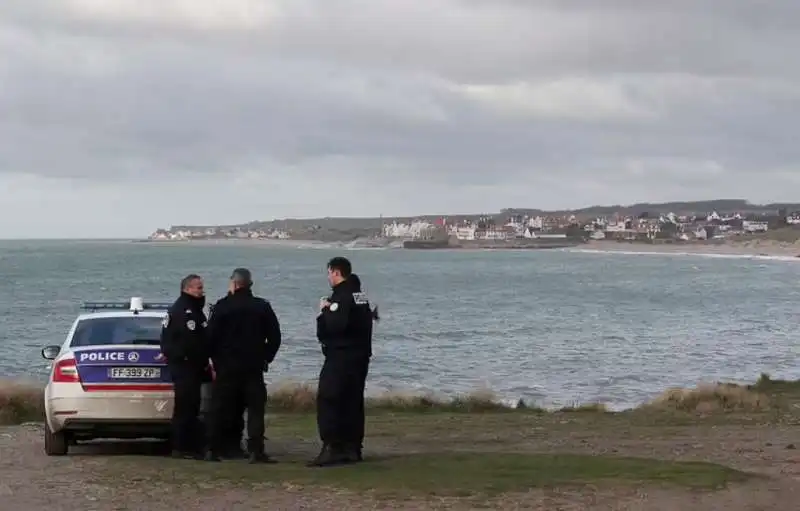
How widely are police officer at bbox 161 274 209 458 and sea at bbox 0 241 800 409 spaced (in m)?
13.3

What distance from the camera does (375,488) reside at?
30.1 feet

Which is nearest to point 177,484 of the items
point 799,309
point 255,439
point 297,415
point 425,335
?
point 255,439

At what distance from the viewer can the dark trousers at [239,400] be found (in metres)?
10.9

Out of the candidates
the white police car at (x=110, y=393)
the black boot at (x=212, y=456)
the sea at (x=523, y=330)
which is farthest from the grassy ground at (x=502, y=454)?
the sea at (x=523, y=330)

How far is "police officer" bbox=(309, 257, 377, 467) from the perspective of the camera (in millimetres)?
10289

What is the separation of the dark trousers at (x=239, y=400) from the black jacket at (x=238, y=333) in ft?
0.31

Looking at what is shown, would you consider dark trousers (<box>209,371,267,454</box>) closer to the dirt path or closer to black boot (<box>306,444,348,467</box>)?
black boot (<box>306,444,348,467</box>)

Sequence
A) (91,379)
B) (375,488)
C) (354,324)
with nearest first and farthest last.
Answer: (375,488)
(354,324)
(91,379)

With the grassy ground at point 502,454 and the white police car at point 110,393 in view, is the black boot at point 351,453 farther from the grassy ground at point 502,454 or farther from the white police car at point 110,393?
the white police car at point 110,393

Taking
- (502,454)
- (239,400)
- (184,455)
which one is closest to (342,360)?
(239,400)

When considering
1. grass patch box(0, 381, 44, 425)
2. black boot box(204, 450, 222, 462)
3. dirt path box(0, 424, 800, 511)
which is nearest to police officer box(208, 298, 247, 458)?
black boot box(204, 450, 222, 462)

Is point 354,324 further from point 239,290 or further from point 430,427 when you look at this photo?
point 430,427

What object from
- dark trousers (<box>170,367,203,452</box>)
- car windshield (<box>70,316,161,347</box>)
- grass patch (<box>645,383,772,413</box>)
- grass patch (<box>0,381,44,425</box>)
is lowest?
grass patch (<box>645,383,772,413</box>)

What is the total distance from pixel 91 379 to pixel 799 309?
6031cm
